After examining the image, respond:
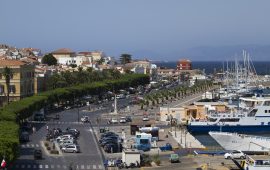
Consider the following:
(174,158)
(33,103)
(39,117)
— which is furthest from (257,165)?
(39,117)

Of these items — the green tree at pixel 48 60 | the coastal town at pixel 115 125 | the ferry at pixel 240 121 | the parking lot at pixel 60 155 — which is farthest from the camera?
the green tree at pixel 48 60

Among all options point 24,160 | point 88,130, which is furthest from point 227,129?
point 24,160

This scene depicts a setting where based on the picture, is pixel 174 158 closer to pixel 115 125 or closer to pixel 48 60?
pixel 115 125

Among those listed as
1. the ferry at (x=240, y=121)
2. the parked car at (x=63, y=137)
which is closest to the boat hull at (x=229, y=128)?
the ferry at (x=240, y=121)

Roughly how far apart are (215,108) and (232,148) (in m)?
25.0

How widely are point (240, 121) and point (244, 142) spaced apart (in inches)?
764

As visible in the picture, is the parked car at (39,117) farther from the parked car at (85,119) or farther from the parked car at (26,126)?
the parked car at (26,126)

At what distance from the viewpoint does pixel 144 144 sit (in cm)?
5406

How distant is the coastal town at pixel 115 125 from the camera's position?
153ft

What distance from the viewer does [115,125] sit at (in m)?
74.1

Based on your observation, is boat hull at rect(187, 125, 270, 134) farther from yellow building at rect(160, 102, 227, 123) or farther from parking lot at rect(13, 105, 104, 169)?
parking lot at rect(13, 105, 104, 169)

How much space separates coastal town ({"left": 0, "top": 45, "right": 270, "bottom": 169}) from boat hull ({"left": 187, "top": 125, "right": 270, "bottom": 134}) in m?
0.11

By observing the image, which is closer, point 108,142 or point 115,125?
point 108,142

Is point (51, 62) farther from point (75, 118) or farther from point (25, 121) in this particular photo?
point (25, 121)
